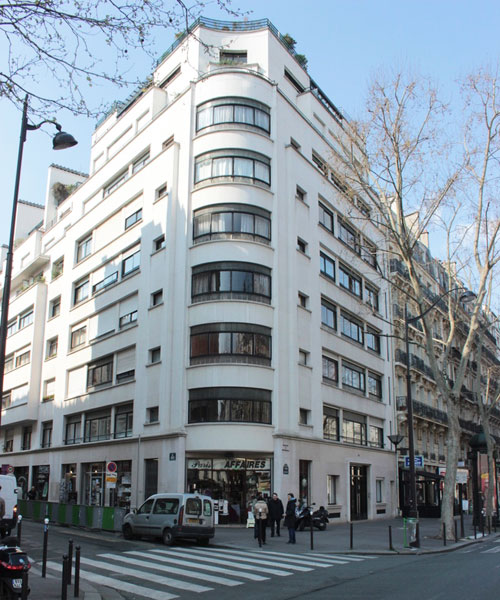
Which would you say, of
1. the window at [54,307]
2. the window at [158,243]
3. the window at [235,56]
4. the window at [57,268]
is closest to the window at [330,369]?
the window at [158,243]

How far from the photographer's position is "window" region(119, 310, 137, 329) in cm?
3144

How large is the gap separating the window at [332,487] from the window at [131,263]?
14659 millimetres

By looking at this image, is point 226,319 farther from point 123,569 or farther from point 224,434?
point 123,569

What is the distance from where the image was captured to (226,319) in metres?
25.9

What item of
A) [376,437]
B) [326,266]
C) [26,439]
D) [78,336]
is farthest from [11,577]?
[26,439]

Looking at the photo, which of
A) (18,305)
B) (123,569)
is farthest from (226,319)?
(18,305)

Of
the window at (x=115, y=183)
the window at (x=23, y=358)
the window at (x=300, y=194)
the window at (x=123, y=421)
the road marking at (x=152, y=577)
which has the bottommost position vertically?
the road marking at (x=152, y=577)

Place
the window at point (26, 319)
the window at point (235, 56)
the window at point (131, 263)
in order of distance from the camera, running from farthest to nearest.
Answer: the window at point (26, 319) < the window at point (131, 263) < the window at point (235, 56)

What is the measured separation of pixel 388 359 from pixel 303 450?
1428cm

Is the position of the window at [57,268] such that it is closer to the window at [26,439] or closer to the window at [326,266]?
the window at [26,439]

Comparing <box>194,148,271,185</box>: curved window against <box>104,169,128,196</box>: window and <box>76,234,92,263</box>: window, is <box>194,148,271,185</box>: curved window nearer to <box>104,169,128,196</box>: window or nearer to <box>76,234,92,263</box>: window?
<box>104,169,128,196</box>: window

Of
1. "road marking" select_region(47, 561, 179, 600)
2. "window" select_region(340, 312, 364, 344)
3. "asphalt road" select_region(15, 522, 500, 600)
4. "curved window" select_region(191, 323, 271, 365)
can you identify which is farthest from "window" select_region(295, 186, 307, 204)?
"road marking" select_region(47, 561, 179, 600)

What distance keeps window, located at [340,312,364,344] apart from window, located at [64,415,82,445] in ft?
53.4

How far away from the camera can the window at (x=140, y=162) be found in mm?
33906
